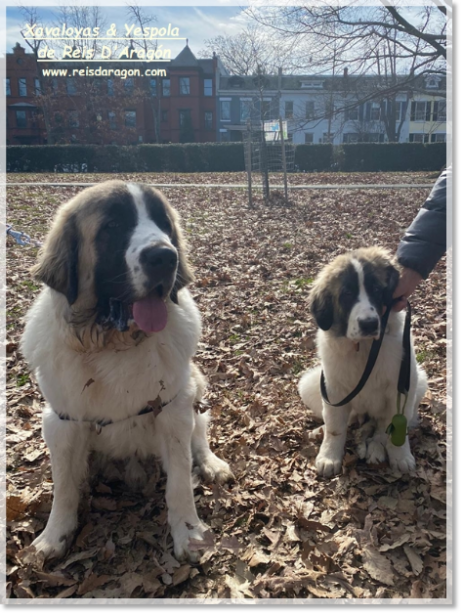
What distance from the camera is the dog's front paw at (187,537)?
2.47m

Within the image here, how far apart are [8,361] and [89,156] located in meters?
27.0

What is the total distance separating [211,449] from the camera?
11.1ft

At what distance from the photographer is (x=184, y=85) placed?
151ft

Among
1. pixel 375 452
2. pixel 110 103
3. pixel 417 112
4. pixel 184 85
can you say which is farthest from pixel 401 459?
pixel 184 85

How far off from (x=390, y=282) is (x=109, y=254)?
5.77ft

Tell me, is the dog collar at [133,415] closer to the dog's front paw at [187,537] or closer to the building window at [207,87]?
the dog's front paw at [187,537]

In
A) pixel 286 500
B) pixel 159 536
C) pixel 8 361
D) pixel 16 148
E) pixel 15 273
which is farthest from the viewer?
pixel 16 148

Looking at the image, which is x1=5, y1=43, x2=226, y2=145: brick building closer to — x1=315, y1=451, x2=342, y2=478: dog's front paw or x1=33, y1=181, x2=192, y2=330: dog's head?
x1=33, y1=181, x2=192, y2=330: dog's head

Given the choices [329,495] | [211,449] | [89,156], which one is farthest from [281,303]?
[89,156]

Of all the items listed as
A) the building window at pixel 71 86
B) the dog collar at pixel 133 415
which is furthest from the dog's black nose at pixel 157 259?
the building window at pixel 71 86

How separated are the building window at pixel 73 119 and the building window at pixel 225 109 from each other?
16854 mm

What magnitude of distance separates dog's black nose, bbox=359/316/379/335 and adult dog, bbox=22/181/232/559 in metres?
1.01

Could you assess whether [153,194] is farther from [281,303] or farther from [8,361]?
[281,303]

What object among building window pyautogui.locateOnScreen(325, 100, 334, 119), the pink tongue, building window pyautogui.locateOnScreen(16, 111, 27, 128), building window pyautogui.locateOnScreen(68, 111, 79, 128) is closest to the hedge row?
building window pyautogui.locateOnScreen(68, 111, 79, 128)
